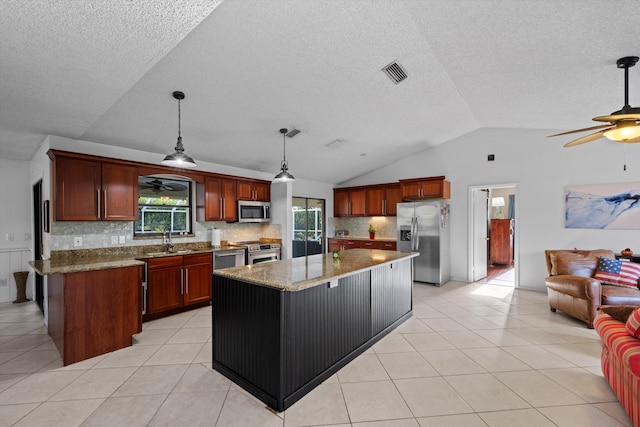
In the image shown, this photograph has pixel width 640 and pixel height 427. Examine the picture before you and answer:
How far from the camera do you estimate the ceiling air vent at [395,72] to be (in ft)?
10.2

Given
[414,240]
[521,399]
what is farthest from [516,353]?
[414,240]

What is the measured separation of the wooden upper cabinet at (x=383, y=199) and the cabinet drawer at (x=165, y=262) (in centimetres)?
439

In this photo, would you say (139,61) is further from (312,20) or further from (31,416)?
(31,416)

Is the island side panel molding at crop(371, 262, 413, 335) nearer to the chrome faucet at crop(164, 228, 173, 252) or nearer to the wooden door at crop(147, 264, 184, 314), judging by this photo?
the wooden door at crop(147, 264, 184, 314)

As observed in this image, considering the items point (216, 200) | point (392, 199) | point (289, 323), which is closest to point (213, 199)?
point (216, 200)

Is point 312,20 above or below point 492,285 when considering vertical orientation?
above

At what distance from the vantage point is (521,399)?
2.12 meters

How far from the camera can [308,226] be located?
733cm

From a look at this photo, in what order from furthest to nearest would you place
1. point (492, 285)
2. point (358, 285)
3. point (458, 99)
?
point (492, 285), point (458, 99), point (358, 285)

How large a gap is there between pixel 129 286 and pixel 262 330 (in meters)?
1.83

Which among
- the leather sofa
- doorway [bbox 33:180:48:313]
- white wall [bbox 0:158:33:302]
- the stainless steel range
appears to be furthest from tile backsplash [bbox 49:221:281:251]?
the leather sofa

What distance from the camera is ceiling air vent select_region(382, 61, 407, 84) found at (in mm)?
3114

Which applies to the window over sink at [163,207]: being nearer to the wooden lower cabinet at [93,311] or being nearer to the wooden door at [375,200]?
the wooden lower cabinet at [93,311]

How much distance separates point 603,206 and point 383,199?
12.2ft
